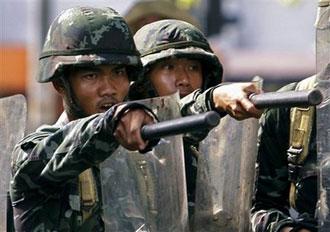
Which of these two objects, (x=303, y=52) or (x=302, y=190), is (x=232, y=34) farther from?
(x=302, y=190)

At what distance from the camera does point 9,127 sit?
6.41 metres

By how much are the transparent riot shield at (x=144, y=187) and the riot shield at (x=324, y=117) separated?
46 centimetres

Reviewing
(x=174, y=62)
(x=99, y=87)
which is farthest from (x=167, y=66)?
(x=99, y=87)

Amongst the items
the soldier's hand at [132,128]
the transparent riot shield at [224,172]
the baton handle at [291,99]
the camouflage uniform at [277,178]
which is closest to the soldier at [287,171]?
the camouflage uniform at [277,178]

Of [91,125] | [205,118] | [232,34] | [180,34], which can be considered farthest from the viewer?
[232,34]

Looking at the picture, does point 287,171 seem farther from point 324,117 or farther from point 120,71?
point 324,117

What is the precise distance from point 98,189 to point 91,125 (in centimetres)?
52

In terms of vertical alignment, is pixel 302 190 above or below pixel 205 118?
below

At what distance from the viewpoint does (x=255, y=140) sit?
604 centimetres

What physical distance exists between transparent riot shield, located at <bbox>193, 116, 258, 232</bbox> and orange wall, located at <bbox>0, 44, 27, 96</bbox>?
18.7 m

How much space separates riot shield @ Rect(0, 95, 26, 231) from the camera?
630 cm

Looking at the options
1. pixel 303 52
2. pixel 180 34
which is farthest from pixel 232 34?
pixel 180 34

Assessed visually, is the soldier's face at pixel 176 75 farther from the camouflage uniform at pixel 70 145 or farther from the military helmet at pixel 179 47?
the camouflage uniform at pixel 70 145

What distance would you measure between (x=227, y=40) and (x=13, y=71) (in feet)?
16.8
